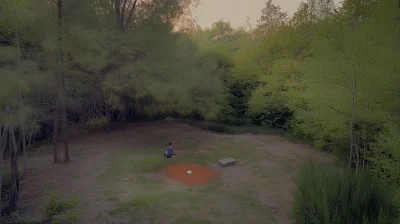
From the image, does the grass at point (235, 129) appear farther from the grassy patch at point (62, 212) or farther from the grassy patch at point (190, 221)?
the grassy patch at point (62, 212)

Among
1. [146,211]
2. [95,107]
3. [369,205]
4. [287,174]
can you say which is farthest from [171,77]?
[369,205]

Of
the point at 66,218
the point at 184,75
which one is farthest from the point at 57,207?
the point at 184,75

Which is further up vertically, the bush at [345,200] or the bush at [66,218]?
the bush at [345,200]

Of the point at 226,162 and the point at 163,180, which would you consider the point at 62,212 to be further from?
the point at 226,162

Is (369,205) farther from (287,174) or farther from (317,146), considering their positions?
(317,146)

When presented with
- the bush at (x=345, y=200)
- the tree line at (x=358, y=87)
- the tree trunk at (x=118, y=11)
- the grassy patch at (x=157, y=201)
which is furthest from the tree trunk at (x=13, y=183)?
the tree trunk at (x=118, y=11)

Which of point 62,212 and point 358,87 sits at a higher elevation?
point 358,87

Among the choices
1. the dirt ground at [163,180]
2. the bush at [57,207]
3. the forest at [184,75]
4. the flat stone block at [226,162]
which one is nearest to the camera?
the bush at [57,207]

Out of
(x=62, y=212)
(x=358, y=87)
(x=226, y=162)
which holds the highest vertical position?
(x=358, y=87)
